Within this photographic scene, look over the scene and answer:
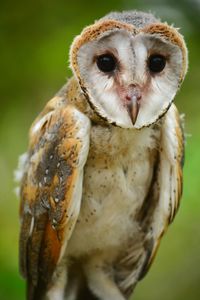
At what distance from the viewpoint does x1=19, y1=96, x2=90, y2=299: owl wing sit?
13.0ft

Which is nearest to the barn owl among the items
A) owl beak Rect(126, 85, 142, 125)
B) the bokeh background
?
owl beak Rect(126, 85, 142, 125)

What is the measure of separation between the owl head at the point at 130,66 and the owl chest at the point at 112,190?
32 centimetres

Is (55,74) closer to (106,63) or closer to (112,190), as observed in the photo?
(112,190)

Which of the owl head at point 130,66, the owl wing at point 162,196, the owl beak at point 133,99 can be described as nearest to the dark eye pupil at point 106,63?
the owl head at point 130,66

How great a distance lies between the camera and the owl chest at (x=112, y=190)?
4043mm

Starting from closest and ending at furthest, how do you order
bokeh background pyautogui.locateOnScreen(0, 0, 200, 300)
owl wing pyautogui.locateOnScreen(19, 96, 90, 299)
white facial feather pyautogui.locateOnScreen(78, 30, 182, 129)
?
white facial feather pyautogui.locateOnScreen(78, 30, 182, 129) → owl wing pyautogui.locateOnScreen(19, 96, 90, 299) → bokeh background pyautogui.locateOnScreen(0, 0, 200, 300)

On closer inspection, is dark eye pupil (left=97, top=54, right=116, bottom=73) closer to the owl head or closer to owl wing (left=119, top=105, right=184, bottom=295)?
the owl head

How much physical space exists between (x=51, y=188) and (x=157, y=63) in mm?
806

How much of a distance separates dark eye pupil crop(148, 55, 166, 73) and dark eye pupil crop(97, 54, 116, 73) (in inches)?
6.1

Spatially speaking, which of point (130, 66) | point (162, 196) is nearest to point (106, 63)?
point (130, 66)

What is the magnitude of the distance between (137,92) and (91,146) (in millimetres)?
520

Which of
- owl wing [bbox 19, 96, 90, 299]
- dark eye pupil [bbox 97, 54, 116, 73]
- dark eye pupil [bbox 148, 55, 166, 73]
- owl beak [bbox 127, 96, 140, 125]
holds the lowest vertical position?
owl wing [bbox 19, 96, 90, 299]

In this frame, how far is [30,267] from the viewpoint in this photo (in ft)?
14.1

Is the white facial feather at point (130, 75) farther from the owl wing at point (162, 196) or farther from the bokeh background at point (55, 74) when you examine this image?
the bokeh background at point (55, 74)
